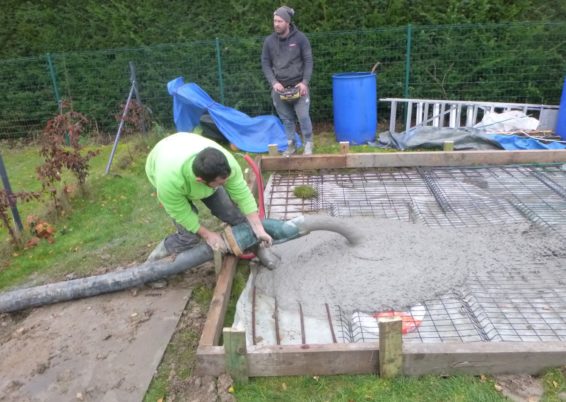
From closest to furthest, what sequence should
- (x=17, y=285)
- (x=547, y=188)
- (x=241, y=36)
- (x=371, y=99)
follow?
1. (x=17, y=285)
2. (x=547, y=188)
3. (x=371, y=99)
4. (x=241, y=36)

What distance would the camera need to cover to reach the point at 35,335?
9.65 feet

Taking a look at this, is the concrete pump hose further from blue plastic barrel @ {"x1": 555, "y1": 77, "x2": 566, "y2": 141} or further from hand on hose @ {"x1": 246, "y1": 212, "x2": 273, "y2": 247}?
blue plastic barrel @ {"x1": 555, "y1": 77, "x2": 566, "y2": 141}

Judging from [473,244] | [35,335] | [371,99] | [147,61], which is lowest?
[35,335]

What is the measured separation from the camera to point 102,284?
10.6 feet

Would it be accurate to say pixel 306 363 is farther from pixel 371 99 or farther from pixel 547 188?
pixel 371 99

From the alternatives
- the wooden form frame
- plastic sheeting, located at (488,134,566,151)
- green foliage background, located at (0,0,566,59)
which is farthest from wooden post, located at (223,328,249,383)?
green foliage background, located at (0,0,566,59)

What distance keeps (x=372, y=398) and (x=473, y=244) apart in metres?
1.59

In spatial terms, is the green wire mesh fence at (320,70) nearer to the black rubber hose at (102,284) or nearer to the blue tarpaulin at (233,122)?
the blue tarpaulin at (233,122)

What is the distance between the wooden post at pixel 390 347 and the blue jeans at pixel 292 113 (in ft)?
12.8

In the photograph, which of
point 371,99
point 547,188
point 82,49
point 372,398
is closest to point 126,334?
point 372,398

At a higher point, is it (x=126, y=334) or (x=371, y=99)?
(x=371, y=99)

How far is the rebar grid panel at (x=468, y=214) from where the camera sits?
8.58ft

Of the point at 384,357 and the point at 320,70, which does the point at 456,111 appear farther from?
the point at 384,357

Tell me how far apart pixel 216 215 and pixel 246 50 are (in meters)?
4.71
